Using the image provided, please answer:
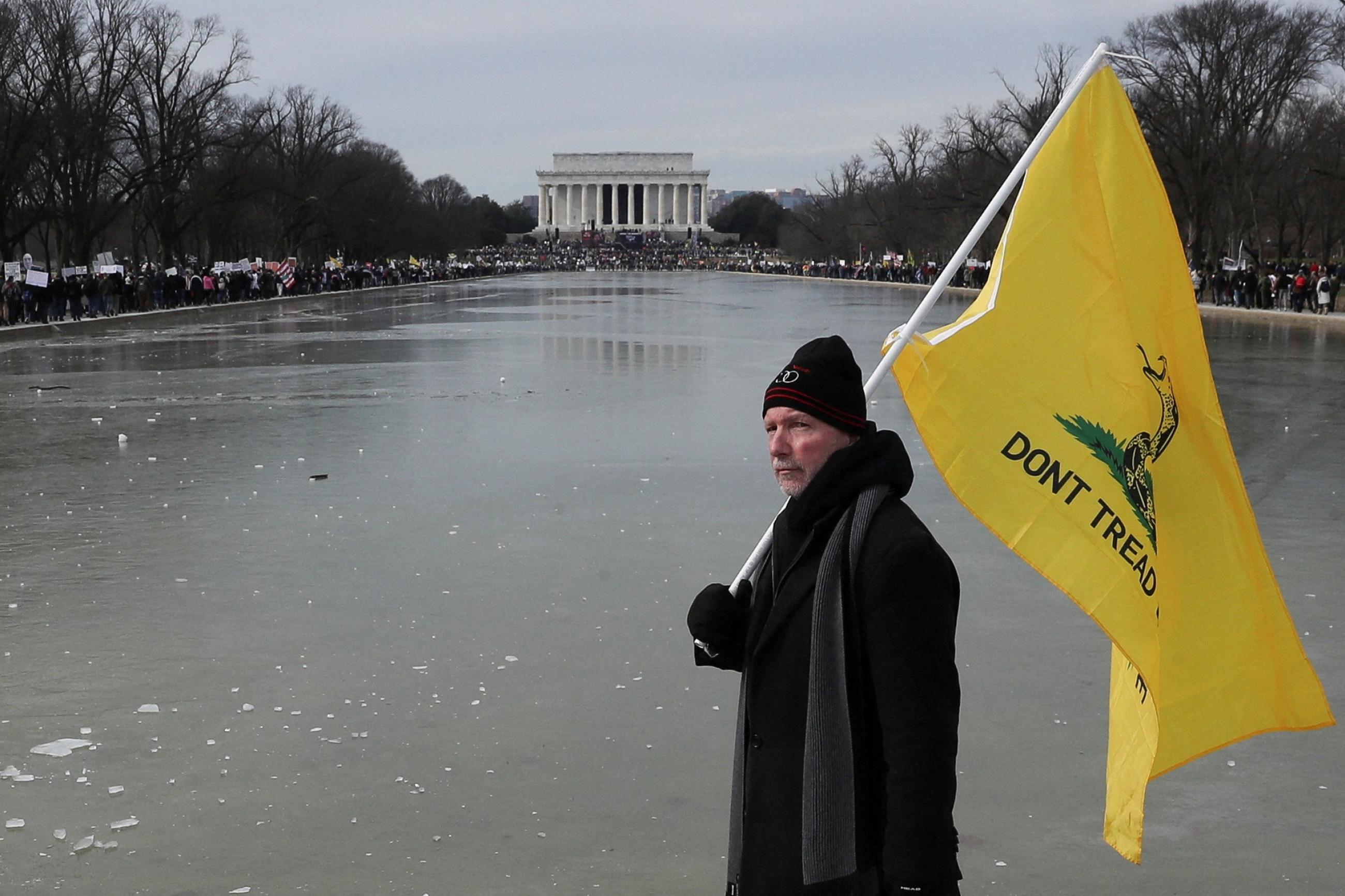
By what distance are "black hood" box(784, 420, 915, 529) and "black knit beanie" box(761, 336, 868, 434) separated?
0.25 feet

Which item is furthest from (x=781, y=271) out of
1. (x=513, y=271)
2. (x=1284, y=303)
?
(x=1284, y=303)

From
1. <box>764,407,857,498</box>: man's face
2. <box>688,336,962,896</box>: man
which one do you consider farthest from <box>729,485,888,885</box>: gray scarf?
<box>764,407,857,498</box>: man's face

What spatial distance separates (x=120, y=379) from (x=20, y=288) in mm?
22990

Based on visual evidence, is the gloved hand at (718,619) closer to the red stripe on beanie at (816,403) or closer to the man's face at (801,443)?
the man's face at (801,443)

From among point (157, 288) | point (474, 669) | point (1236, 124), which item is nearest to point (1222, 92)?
point (1236, 124)

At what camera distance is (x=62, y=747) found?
6.40 meters

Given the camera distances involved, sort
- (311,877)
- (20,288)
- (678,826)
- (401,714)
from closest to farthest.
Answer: (311,877), (678,826), (401,714), (20,288)

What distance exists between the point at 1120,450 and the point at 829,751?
123 centimetres

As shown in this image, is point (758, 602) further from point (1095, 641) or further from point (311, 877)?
point (1095, 641)

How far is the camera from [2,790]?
19.4ft

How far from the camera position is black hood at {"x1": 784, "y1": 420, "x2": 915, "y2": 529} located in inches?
123

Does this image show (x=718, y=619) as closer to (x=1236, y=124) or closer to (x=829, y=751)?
(x=829, y=751)

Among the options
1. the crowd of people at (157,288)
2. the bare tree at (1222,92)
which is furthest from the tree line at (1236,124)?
the crowd of people at (157,288)

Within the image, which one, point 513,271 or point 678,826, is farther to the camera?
point 513,271
